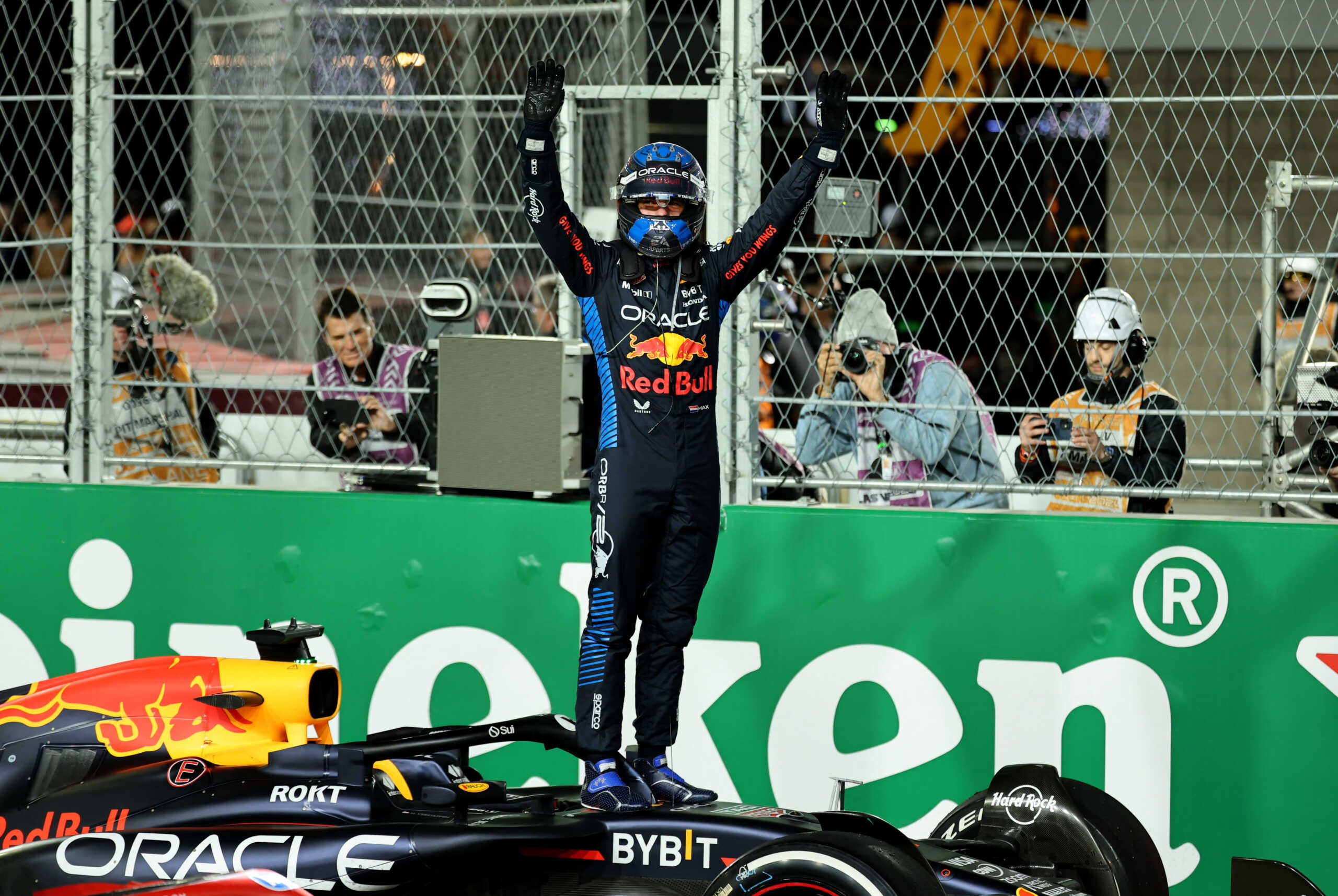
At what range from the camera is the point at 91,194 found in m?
4.29

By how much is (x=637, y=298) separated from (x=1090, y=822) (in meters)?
1.50

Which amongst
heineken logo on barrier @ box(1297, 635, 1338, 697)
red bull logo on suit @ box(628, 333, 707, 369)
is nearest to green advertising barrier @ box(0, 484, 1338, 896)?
heineken logo on barrier @ box(1297, 635, 1338, 697)

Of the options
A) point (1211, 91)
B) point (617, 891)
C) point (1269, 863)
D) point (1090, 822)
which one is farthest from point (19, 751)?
point (1211, 91)

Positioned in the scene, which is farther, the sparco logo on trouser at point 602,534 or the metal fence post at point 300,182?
the metal fence post at point 300,182

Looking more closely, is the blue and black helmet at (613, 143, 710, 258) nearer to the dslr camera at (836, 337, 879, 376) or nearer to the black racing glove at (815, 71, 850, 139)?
the black racing glove at (815, 71, 850, 139)

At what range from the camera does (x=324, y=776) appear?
2.90 meters

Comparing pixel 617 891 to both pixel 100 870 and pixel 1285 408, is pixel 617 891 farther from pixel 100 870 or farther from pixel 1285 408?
pixel 1285 408

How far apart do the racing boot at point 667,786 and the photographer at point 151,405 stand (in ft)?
6.27

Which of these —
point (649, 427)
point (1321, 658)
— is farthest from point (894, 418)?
point (1321, 658)

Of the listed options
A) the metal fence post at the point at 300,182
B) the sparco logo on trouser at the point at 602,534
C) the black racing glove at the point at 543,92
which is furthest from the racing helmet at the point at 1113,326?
the metal fence post at the point at 300,182

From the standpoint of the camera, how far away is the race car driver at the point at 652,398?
3.12 meters

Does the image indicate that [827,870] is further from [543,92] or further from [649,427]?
[543,92]

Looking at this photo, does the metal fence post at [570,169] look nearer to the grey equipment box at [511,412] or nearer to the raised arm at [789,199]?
the grey equipment box at [511,412]

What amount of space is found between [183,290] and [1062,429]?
3447 mm
